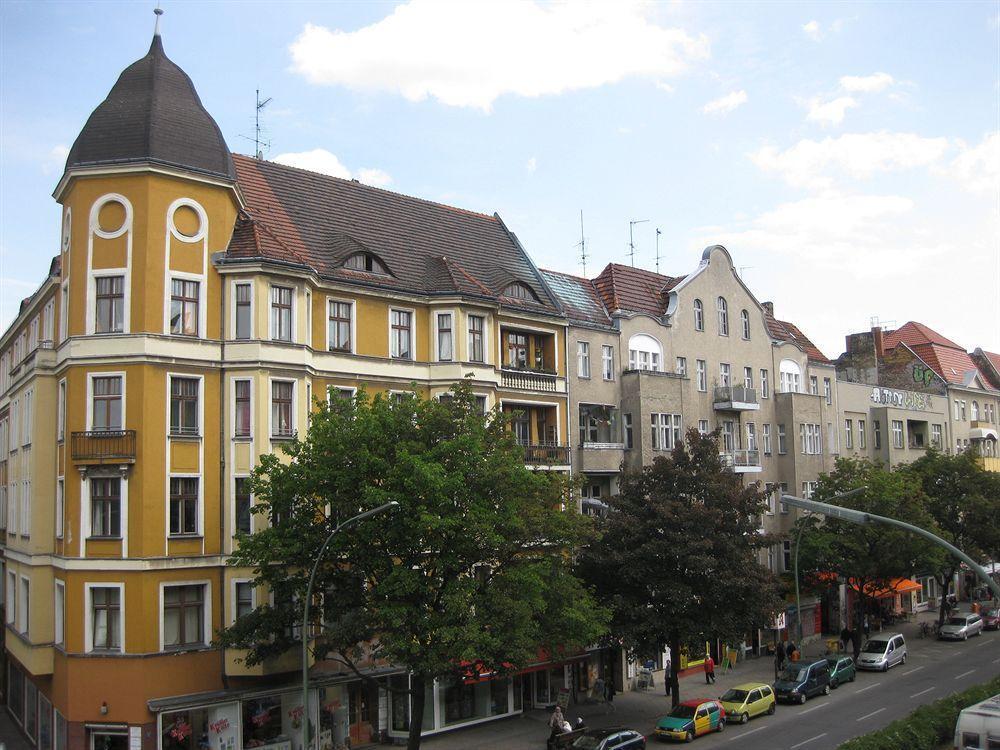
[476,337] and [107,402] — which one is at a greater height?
[476,337]

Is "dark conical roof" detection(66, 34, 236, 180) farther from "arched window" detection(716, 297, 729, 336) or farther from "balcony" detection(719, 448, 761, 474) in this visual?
"arched window" detection(716, 297, 729, 336)

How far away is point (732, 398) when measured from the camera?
47.2m

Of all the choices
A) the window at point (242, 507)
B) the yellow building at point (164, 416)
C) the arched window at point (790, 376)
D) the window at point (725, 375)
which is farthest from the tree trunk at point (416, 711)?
the arched window at point (790, 376)

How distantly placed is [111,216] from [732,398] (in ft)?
99.2

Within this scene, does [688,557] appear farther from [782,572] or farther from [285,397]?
[782,572]

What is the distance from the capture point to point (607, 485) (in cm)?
4241

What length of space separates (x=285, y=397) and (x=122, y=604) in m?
7.74

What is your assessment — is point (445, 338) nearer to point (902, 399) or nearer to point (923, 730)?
point (923, 730)

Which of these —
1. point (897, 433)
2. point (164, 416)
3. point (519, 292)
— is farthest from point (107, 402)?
point (897, 433)

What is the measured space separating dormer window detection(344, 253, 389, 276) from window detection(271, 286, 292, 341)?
4006 millimetres

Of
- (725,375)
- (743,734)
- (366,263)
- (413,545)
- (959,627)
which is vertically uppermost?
(366,263)

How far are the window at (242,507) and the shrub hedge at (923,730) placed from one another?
58.8 ft

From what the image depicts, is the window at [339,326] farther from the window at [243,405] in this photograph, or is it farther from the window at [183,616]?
the window at [183,616]

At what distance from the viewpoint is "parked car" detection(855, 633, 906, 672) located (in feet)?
145
